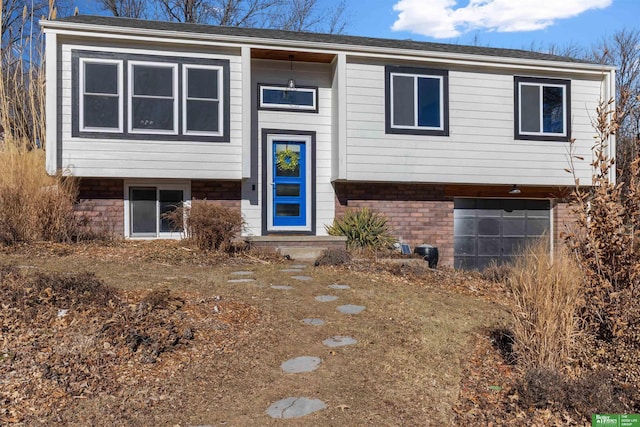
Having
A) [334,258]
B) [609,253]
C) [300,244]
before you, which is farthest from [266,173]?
[609,253]

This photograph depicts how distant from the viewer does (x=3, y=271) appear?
5.01 meters

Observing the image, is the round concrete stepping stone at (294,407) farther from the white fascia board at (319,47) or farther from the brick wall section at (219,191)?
the white fascia board at (319,47)

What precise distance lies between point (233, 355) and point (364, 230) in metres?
6.26

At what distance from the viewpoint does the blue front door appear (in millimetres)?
10625

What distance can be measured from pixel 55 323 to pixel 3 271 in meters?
1.42

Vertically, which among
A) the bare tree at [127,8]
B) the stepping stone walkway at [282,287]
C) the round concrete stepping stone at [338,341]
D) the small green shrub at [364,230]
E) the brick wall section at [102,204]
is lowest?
the round concrete stepping stone at [338,341]

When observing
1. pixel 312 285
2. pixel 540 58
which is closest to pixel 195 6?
pixel 540 58

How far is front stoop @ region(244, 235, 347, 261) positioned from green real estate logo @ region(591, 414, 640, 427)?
246 inches

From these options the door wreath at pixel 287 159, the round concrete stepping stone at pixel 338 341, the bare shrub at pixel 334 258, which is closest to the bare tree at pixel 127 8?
the door wreath at pixel 287 159

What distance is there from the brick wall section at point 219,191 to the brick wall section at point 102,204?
146cm

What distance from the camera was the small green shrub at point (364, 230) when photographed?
984 centimetres

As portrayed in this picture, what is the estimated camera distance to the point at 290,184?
35.1 ft

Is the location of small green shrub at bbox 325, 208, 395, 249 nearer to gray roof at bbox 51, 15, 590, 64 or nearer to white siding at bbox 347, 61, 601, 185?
white siding at bbox 347, 61, 601, 185

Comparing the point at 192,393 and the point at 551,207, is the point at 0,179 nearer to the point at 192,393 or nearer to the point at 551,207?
the point at 192,393
